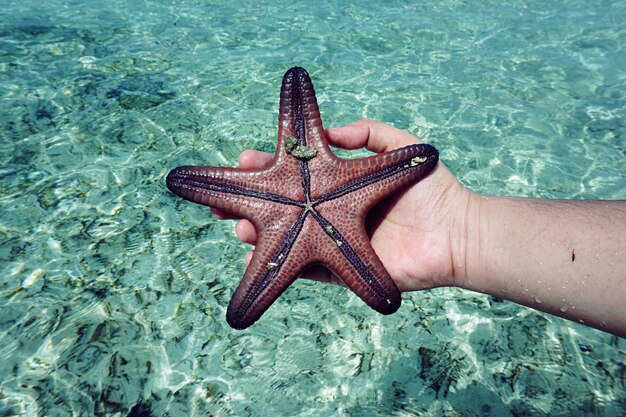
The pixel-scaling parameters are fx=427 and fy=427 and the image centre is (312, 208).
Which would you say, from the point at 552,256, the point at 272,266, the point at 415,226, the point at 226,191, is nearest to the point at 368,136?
the point at 415,226

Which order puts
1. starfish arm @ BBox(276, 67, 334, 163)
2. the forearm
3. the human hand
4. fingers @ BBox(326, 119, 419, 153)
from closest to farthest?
1. the forearm
2. starfish arm @ BBox(276, 67, 334, 163)
3. the human hand
4. fingers @ BBox(326, 119, 419, 153)

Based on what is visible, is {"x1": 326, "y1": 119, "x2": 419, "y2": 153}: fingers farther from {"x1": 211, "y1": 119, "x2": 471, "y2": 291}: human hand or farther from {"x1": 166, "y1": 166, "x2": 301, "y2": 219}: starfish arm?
{"x1": 166, "y1": 166, "x2": 301, "y2": 219}: starfish arm

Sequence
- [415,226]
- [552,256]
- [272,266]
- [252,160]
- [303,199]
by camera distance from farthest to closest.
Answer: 1. [252,160]
2. [415,226]
3. [303,199]
4. [272,266]
5. [552,256]

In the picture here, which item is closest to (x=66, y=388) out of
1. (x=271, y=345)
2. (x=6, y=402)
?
(x=6, y=402)

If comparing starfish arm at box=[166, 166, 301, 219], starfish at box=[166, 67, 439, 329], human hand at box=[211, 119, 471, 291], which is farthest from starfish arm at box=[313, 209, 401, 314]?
human hand at box=[211, 119, 471, 291]

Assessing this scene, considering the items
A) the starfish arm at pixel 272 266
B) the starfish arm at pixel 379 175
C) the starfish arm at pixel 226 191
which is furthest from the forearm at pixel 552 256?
the starfish arm at pixel 226 191

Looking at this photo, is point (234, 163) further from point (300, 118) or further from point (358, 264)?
point (358, 264)

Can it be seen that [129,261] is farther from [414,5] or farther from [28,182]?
[414,5]
